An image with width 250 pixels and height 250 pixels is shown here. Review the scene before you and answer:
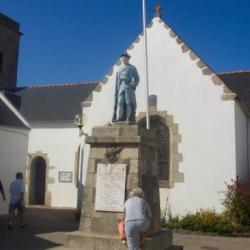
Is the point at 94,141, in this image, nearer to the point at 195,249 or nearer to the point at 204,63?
the point at 195,249

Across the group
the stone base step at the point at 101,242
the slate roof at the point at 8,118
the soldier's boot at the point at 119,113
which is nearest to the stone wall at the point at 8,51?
the slate roof at the point at 8,118

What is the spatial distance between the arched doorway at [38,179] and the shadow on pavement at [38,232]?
629cm

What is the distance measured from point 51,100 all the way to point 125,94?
642 inches

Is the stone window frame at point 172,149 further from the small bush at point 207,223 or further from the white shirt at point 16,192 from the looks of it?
the white shirt at point 16,192

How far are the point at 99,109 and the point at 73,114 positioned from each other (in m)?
6.72

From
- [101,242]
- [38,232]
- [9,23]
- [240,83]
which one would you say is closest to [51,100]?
[9,23]

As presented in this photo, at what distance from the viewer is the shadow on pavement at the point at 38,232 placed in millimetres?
9594

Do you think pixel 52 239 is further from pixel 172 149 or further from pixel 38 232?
pixel 172 149

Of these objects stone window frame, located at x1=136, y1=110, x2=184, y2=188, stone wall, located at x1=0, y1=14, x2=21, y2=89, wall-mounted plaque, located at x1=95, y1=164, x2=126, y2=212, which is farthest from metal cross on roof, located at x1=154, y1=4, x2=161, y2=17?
stone wall, located at x1=0, y1=14, x2=21, y2=89

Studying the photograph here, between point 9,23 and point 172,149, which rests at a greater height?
point 9,23

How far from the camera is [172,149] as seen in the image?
14461 mm

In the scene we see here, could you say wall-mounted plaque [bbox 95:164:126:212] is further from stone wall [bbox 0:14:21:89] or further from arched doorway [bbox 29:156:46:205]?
stone wall [bbox 0:14:21:89]

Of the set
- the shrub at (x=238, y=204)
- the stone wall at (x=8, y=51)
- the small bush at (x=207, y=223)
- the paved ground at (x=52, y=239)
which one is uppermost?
the stone wall at (x=8, y=51)

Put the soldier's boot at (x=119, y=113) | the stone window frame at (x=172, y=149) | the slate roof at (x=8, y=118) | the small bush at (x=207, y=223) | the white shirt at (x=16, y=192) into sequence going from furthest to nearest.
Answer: the slate roof at (x=8, y=118) → the stone window frame at (x=172, y=149) → the small bush at (x=207, y=223) → the white shirt at (x=16, y=192) → the soldier's boot at (x=119, y=113)
